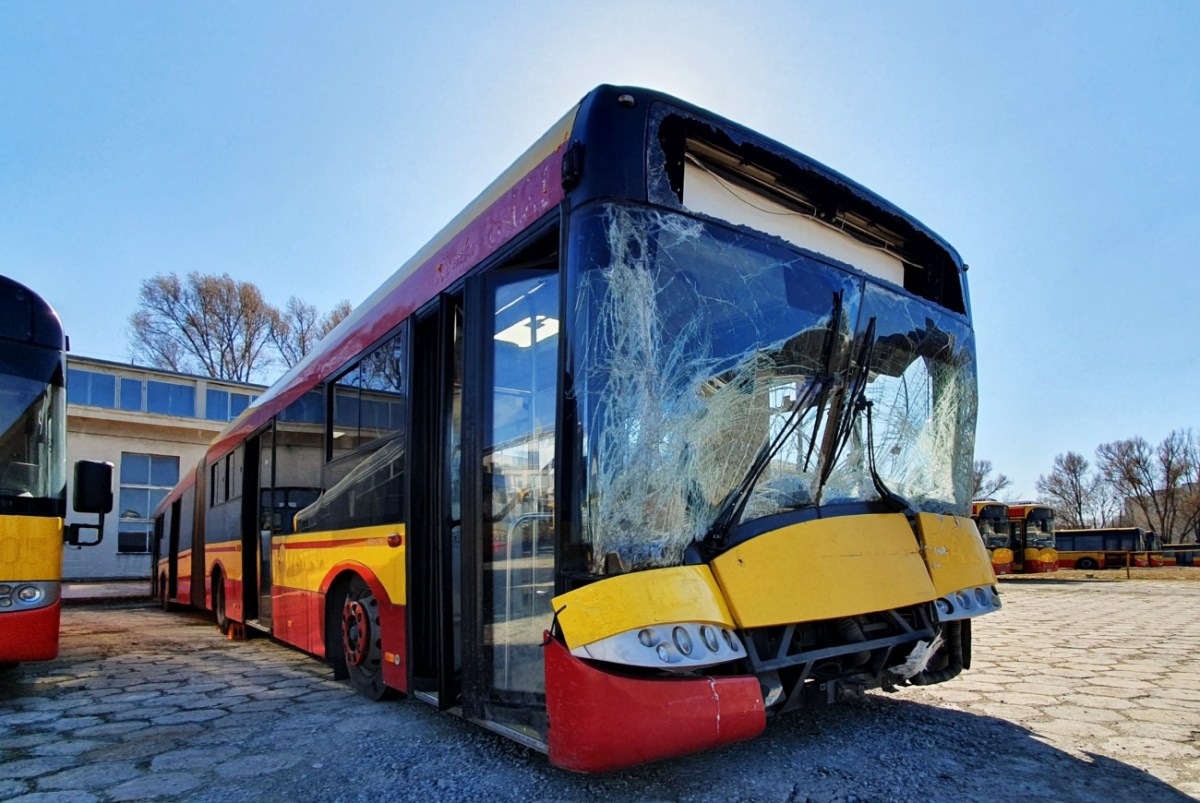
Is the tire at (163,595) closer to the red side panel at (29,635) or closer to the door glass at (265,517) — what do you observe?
the door glass at (265,517)

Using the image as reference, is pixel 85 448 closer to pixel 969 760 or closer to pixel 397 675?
pixel 397 675

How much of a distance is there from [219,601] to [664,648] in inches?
332

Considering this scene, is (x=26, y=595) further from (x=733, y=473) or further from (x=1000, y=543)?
(x=1000, y=543)

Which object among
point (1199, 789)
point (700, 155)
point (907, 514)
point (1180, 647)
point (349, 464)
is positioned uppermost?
point (700, 155)

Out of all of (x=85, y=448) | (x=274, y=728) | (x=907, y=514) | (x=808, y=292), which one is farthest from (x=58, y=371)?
(x=85, y=448)

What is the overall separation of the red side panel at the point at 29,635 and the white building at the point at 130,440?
16750 mm

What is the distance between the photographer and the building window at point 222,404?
22.5 metres

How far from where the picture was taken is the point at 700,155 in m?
3.17

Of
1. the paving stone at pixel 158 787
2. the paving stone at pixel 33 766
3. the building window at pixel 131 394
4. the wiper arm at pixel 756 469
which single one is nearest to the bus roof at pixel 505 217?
the wiper arm at pixel 756 469

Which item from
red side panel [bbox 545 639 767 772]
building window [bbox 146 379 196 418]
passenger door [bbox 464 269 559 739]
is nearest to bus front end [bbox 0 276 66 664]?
passenger door [bbox 464 269 559 739]

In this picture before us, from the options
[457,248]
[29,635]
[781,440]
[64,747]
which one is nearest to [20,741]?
[64,747]

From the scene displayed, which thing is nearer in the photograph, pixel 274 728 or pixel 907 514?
pixel 907 514

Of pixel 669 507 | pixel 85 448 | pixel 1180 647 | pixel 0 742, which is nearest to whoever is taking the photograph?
pixel 669 507

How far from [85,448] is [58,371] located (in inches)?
691
